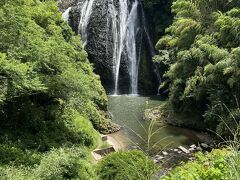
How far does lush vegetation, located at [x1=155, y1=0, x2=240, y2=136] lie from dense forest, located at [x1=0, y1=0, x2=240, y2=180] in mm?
60

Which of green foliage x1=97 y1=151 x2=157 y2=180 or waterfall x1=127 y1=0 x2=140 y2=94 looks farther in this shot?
waterfall x1=127 y1=0 x2=140 y2=94

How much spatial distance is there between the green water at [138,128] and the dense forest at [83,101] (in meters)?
0.83

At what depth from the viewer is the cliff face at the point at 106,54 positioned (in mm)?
30391

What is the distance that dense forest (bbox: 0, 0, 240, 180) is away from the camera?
29.6 feet

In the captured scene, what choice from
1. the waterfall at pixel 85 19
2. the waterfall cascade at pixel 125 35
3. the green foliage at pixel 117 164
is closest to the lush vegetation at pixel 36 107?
the green foliage at pixel 117 164

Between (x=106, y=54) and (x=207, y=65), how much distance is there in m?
14.4

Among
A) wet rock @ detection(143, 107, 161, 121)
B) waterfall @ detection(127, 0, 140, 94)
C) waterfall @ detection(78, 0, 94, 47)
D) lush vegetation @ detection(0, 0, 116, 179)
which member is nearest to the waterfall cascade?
waterfall @ detection(127, 0, 140, 94)

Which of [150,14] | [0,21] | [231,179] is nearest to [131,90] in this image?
[150,14]

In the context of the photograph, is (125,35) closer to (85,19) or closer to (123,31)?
(123,31)

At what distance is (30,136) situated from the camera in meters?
12.0

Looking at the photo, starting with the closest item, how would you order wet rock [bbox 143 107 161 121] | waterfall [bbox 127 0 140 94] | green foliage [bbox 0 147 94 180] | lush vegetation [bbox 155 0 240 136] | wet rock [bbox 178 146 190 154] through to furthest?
green foliage [bbox 0 147 94 180], wet rock [bbox 178 146 190 154], lush vegetation [bbox 155 0 240 136], wet rock [bbox 143 107 161 121], waterfall [bbox 127 0 140 94]

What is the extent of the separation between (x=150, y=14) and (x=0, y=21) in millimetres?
23134

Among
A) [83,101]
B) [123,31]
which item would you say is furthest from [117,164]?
[123,31]

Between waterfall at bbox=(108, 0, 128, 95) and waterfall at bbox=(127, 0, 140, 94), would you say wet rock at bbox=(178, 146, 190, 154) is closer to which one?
waterfall at bbox=(127, 0, 140, 94)
